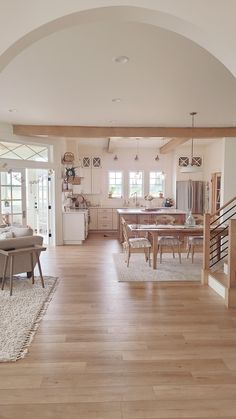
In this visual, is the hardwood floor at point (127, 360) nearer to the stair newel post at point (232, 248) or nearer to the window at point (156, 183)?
the stair newel post at point (232, 248)

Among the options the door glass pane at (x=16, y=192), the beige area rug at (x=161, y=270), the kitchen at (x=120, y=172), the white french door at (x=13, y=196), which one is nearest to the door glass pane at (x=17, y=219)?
the white french door at (x=13, y=196)

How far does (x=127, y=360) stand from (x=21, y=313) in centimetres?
148

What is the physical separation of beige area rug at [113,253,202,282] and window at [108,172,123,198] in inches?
183

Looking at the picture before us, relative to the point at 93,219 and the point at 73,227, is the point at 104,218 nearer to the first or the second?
the point at 93,219

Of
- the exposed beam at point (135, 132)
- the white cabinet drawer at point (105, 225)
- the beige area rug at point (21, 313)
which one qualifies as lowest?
the beige area rug at point (21, 313)

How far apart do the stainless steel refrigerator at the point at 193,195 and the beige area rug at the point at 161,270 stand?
11.3 ft

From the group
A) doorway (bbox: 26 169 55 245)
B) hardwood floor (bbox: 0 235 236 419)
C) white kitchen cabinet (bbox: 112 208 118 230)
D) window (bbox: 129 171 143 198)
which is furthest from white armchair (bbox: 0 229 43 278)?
window (bbox: 129 171 143 198)

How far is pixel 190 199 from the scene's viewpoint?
9.30 m

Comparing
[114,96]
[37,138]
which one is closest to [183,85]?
[114,96]

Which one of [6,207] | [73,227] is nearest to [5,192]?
[6,207]

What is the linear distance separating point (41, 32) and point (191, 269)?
4395 mm

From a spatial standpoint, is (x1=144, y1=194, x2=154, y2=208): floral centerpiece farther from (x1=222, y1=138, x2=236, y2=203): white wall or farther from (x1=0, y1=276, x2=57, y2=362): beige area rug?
(x1=0, y1=276, x2=57, y2=362): beige area rug

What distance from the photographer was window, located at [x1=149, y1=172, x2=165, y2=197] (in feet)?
34.4

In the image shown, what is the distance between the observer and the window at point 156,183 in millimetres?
10484
